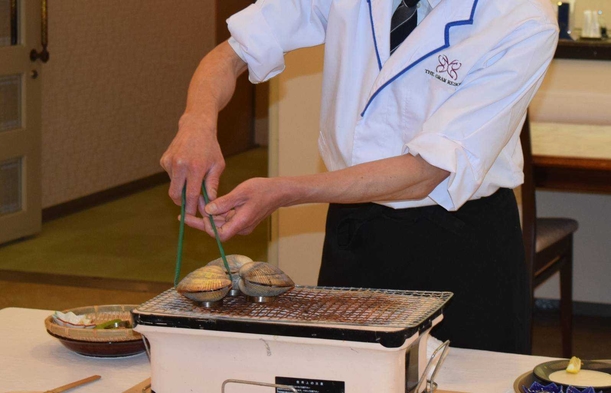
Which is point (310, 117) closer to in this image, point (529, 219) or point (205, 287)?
point (529, 219)

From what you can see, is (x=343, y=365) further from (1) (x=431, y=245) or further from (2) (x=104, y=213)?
(2) (x=104, y=213)

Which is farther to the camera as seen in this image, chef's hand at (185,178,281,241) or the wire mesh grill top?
chef's hand at (185,178,281,241)

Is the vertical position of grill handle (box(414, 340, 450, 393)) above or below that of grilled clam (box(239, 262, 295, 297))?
below

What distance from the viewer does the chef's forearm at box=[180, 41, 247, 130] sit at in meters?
1.38

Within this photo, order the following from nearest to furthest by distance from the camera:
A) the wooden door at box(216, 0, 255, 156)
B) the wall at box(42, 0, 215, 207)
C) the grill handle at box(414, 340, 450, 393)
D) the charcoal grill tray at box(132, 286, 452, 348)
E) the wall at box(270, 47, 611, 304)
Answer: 1. the charcoal grill tray at box(132, 286, 452, 348)
2. the grill handle at box(414, 340, 450, 393)
3. the wall at box(270, 47, 611, 304)
4. the wall at box(42, 0, 215, 207)
5. the wooden door at box(216, 0, 255, 156)

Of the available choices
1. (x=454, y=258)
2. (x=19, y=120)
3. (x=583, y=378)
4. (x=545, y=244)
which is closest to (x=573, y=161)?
(x=545, y=244)

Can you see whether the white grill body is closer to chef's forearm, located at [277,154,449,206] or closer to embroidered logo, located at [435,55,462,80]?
chef's forearm, located at [277,154,449,206]

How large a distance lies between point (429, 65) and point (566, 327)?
6.06 feet

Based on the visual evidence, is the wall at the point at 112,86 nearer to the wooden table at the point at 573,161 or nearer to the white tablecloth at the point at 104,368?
the wooden table at the point at 573,161

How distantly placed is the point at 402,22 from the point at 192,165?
0.49 m

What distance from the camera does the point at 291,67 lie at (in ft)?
11.0

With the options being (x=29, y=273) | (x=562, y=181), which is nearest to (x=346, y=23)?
→ (x=562, y=181)

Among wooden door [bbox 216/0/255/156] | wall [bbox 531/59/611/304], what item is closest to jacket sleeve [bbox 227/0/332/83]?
wall [bbox 531/59/611/304]

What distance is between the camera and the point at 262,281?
41.3 inches
